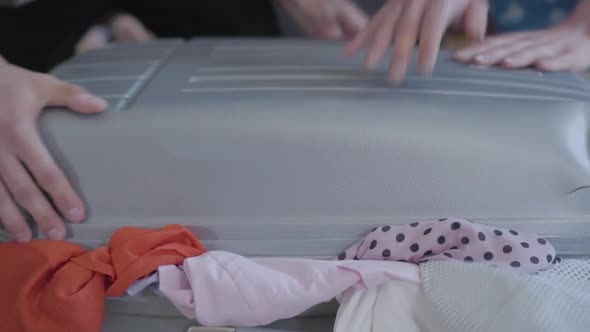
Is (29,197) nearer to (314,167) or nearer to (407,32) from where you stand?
(314,167)

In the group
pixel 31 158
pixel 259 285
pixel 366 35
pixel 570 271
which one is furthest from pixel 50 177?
pixel 570 271

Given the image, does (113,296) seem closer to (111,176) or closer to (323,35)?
(111,176)

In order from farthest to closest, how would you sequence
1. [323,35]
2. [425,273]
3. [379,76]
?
[323,35] → [379,76] → [425,273]

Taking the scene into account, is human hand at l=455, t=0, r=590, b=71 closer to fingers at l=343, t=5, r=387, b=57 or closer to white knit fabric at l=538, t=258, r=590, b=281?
fingers at l=343, t=5, r=387, b=57

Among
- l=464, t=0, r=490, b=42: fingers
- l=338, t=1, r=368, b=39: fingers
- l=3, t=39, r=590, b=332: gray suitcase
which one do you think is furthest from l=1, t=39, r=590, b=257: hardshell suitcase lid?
l=338, t=1, r=368, b=39: fingers

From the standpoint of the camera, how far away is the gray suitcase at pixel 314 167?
421mm

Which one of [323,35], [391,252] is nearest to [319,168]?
[391,252]

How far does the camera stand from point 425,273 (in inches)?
15.9

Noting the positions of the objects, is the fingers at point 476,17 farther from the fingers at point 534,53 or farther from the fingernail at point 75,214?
the fingernail at point 75,214

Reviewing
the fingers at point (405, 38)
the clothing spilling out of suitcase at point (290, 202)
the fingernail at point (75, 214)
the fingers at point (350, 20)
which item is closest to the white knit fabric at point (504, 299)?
the clothing spilling out of suitcase at point (290, 202)

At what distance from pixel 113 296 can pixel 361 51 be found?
35 cm

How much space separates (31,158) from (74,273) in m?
0.10

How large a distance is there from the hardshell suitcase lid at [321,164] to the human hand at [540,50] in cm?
8

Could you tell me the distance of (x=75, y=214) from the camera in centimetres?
45
